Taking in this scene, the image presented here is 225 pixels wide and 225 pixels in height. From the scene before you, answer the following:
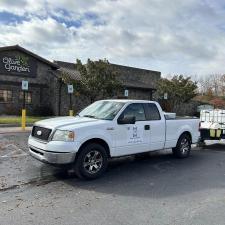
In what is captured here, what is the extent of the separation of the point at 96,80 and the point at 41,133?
17.9 m

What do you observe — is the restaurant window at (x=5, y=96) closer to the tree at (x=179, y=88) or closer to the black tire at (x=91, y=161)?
the tree at (x=179, y=88)

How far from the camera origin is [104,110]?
324 inches

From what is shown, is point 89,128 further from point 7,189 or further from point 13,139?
point 13,139

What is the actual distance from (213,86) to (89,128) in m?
66.3

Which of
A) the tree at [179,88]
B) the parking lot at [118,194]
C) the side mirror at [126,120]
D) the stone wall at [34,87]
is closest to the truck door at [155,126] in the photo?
the parking lot at [118,194]

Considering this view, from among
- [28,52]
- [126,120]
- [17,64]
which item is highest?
[28,52]

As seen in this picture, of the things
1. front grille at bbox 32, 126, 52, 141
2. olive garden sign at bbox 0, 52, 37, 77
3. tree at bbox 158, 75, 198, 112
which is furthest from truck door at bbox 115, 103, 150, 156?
tree at bbox 158, 75, 198, 112

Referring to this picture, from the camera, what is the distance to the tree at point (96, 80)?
25.1m

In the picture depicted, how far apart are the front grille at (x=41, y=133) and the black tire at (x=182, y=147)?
4.34 metres

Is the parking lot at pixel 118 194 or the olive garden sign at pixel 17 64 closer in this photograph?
the parking lot at pixel 118 194

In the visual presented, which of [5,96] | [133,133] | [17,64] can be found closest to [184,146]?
[133,133]

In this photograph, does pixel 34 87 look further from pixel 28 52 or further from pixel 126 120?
pixel 126 120

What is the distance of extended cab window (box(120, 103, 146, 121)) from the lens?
8133 millimetres

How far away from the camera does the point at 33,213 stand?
5121 millimetres
